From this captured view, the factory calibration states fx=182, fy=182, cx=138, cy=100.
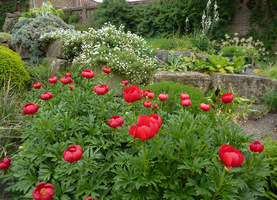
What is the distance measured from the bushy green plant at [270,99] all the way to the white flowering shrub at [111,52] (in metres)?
2.83

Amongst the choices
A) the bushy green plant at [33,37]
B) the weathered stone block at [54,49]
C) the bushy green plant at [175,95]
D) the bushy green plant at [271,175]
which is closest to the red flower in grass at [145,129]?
the bushy green plant at [271,175]

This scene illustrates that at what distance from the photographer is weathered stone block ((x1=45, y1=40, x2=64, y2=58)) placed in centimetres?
595

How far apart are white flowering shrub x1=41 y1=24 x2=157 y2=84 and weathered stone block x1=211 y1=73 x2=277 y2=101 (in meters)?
1.81

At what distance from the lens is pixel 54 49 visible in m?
6.19

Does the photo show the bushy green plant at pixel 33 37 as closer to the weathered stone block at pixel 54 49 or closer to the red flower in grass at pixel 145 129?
the weathered stone block at pixel 54 49

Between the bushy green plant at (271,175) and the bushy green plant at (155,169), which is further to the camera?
the bushy green plant at (271,175)

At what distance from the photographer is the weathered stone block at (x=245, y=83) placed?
4.32m

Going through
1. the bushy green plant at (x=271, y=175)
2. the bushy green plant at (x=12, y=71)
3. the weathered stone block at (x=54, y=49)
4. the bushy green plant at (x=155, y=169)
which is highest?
the weathered stone block at (x=54, y=49)

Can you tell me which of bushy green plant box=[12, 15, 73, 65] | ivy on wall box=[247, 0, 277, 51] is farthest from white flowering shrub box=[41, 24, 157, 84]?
ivy on wall box=[247, 0, 277, 51]

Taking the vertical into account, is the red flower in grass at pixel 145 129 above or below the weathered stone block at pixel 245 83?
above

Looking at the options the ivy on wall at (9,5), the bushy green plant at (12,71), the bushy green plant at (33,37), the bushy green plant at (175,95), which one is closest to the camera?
the bushy green plant at (175,95)

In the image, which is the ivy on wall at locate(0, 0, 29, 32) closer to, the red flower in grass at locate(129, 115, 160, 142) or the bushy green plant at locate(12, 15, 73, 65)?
the bushy green plant at locate(12, 15, 73, 65)

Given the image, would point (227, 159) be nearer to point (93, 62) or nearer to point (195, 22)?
point (93, 62)

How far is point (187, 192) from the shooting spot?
122 cm
